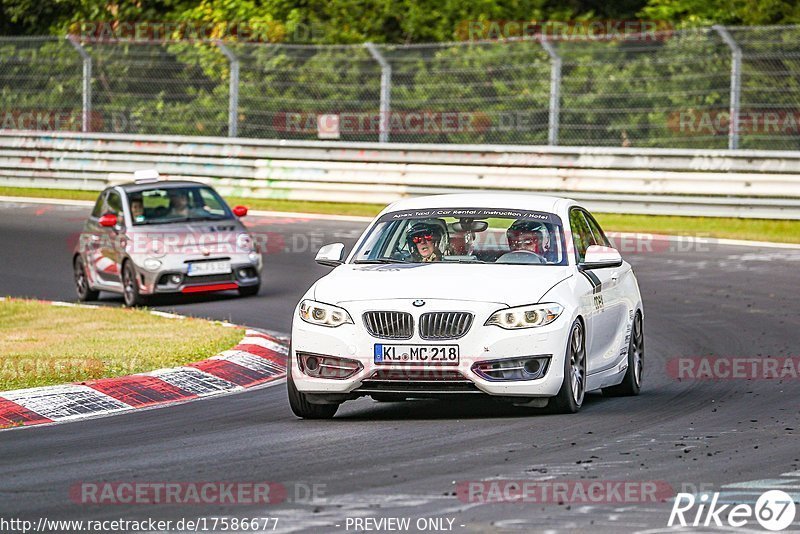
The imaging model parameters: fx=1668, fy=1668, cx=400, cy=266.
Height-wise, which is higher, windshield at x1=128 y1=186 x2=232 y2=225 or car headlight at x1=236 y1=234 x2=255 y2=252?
windshield at x1=128 y1=186 x2=232 y2=225

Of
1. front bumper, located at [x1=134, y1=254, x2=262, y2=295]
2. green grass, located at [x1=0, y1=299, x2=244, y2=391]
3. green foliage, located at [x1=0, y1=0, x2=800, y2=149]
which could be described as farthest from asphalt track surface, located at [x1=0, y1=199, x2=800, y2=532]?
green foliage, located at [x1=0, y1=0, x2=800, y2=149]

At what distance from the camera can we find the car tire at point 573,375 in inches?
393

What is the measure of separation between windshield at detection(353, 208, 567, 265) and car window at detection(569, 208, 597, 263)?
0.17 metres

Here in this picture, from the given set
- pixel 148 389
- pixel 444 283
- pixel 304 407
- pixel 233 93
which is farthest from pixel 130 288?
pixel 233 93

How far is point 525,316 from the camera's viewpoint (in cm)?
991

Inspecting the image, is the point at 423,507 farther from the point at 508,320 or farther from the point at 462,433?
the point at 508,320

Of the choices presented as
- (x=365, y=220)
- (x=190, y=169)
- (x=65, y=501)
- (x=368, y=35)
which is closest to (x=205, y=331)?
(x=65, y=501)

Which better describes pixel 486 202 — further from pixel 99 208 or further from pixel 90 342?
pixel 99 208

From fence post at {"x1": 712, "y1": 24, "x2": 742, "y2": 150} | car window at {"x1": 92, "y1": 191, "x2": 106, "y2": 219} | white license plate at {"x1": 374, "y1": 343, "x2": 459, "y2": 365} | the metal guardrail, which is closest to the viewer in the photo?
white license plate at {"x1": 374, "y1": 343, "x2": 459, "y2": 365}

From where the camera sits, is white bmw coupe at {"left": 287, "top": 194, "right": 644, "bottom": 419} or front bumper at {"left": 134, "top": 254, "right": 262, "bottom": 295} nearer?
white bmw coupe at {"left": 287, "top": 194, "right": 644, "bottom": 419}

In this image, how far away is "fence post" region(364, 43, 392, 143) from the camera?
2741cm

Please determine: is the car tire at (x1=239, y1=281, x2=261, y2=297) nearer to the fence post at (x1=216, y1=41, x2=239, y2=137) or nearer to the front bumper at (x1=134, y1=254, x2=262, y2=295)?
the front bumper at (x1=134, y1=254, x2=262, y2=295)

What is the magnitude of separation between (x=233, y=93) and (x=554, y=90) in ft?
20.3

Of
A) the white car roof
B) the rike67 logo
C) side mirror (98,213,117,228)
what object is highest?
the white car roof
